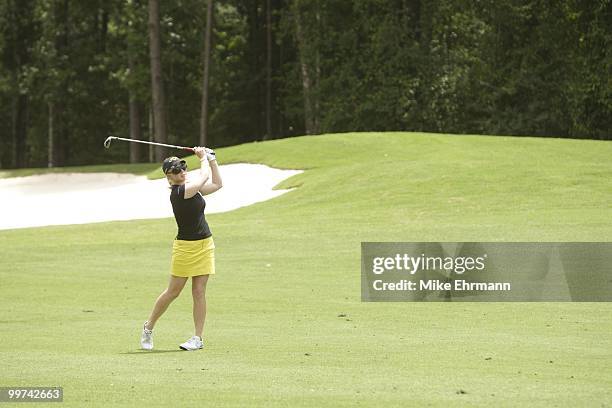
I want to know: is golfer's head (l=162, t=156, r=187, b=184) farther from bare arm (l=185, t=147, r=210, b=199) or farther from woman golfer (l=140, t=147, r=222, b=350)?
bare arm (l=185, t=147, r=210, b=199)

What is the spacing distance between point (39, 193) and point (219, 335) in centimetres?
2781

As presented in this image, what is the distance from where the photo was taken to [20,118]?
70438 millimetres

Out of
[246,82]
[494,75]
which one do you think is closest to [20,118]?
[246,82]

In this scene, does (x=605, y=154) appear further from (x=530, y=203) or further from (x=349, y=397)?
(x=349, y=397)

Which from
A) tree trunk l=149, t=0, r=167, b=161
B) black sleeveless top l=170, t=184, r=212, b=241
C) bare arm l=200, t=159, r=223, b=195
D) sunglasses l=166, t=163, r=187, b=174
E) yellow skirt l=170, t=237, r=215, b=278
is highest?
tree trunk l=149, t=0, r=167, b=161

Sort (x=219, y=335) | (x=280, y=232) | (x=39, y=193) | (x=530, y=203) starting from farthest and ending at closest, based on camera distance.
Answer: (x=39, y=193), (x=530, y=203), (x=280, y=232), (x=219, y=335)

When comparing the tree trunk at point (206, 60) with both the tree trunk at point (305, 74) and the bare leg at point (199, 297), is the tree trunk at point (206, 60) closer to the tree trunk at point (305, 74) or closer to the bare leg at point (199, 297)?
the tree trunk at point (305, 74)

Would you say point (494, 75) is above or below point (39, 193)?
above

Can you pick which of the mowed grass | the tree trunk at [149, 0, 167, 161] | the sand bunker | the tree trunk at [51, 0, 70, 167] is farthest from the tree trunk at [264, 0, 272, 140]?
the mowed grass

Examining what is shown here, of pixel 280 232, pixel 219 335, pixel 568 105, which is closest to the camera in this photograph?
pixel 219 335

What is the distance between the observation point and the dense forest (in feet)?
171

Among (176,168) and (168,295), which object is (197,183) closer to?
(176,168)

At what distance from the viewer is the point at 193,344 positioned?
11.3 metres

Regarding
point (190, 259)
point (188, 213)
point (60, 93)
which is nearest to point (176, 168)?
point (188, 213)
